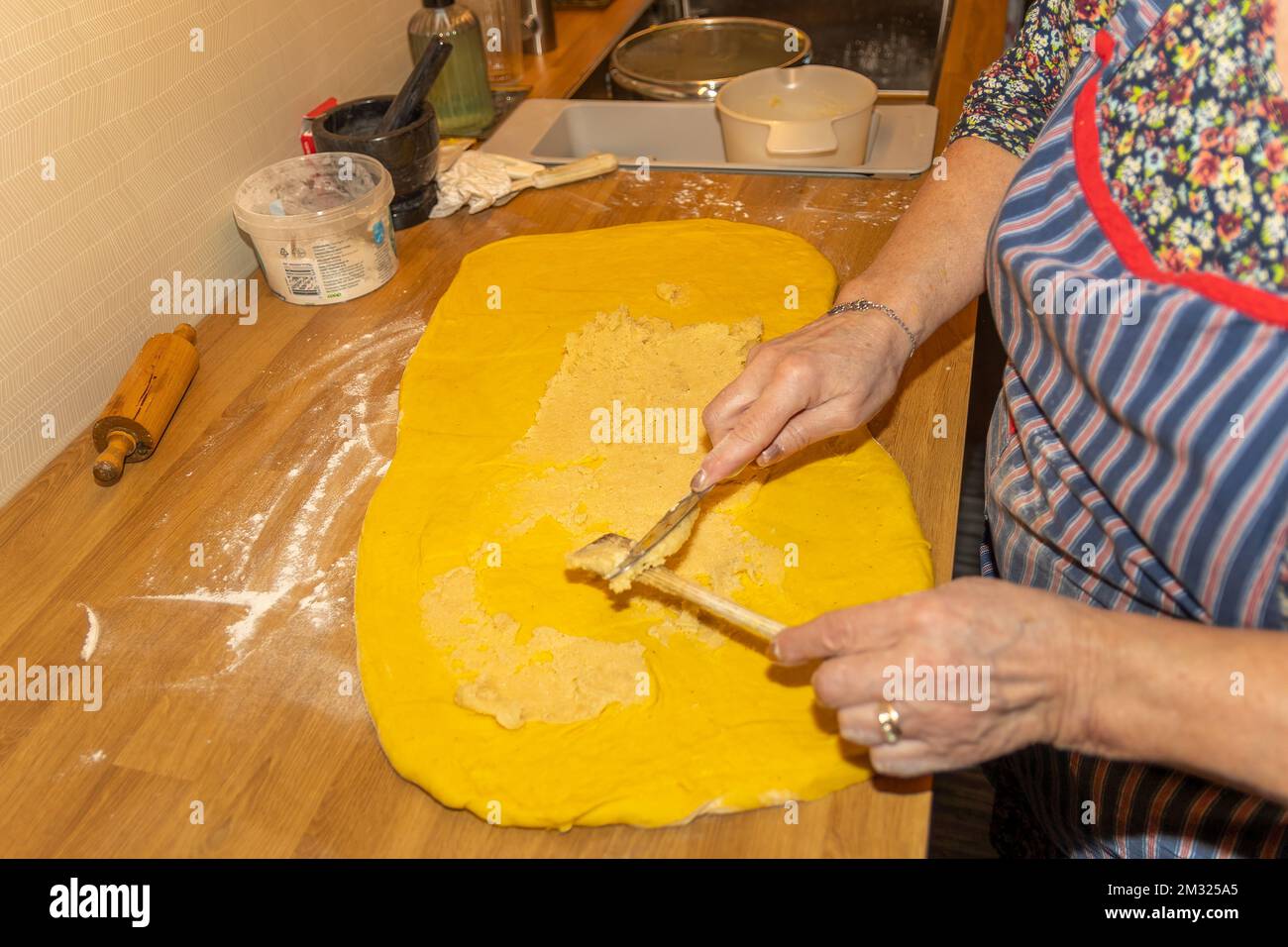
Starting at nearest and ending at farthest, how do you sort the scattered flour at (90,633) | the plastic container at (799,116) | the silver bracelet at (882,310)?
the scattered flour at (90,633) → the silver bracelet at (882,310) → the plastic container at (799,116)

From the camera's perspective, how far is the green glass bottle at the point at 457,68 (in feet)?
5.75

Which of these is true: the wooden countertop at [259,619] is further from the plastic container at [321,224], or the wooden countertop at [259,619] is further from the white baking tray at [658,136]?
the white baking tray at [658,136]

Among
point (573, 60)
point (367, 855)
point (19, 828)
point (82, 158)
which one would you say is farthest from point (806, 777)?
point (573, 60)

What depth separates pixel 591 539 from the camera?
1.08 metres

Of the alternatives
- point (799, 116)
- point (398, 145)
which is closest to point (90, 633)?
point (398, 145)

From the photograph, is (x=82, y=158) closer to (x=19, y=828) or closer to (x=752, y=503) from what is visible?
(x=19, y=828)

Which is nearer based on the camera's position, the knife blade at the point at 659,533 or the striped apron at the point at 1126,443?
the striped apron at the point at 1126,443

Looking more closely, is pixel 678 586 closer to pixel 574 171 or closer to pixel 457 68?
pixel 574 171

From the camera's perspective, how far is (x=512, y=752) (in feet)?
2.92

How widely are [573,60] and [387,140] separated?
731mm

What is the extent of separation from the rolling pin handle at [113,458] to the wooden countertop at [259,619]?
2cm

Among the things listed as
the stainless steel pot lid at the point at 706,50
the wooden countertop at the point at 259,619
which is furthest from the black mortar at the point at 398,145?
the stainless steel pot lid at the point at 706,50

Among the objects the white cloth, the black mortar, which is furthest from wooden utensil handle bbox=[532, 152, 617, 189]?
the black mortar

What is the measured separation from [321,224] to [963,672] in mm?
1038
